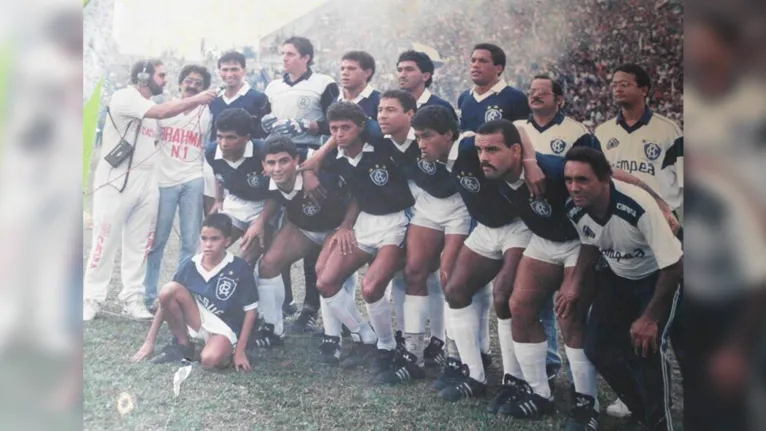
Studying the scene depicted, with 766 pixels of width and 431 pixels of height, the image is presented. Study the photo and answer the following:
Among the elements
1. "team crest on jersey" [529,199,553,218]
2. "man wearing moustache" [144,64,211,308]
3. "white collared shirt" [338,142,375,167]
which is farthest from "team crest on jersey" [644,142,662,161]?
"man wearing moustache" [144,64,211,308]

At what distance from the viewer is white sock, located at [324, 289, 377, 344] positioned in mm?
2355

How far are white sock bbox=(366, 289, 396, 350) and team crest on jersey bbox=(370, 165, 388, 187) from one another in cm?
40

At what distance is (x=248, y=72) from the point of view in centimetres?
243

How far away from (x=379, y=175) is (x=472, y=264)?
0.46 metres

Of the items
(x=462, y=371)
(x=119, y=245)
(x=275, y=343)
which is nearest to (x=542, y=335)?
(x=462, y=371)

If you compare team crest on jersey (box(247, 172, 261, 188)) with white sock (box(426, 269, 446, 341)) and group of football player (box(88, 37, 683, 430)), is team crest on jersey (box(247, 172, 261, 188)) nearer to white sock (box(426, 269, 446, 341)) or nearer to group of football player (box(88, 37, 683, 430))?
group of football player (box(88, 37, 683, 430))

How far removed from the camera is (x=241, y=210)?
96.3 inches

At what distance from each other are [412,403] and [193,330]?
2.80ft

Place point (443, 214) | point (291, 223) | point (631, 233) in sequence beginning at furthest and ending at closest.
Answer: point (291, 223), point (443, 214), point (631, 233)

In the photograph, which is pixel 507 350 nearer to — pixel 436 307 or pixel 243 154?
pixel 436 307

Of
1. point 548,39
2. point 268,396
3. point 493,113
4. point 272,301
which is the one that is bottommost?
point 268,396

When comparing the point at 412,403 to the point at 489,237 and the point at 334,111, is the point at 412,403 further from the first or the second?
the point at 334,111

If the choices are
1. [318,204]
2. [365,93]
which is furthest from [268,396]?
[365,93]

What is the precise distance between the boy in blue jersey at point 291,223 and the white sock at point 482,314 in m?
0.45
